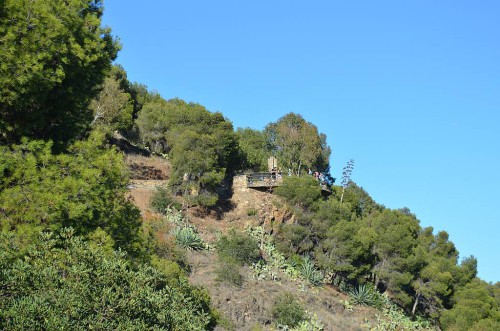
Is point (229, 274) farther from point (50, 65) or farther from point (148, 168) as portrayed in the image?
point (50, 65)

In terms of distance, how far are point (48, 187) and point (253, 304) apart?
49.4ft

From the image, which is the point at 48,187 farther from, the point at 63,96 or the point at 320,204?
the point at 320,204

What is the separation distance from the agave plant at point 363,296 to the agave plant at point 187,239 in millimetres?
8284

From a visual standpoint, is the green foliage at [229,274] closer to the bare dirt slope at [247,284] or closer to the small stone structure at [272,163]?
the bare dirt slope at [247,284]

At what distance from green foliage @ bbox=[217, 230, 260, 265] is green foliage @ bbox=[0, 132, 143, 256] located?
1512 cm

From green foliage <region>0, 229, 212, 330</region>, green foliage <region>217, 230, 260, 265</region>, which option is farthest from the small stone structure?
green foliage <region>0, 229, 212, 330</region>

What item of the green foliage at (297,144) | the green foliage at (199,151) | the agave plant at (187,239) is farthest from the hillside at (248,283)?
the green foliage at (297,144)

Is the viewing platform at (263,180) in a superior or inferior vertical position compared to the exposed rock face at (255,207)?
superior

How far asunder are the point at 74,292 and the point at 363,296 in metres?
23.9

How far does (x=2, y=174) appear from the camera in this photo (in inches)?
474

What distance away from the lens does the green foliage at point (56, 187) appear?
11922 millimetres

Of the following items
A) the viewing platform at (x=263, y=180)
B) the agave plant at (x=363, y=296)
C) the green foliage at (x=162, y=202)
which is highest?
the viewing platform at (x=263, y=180)

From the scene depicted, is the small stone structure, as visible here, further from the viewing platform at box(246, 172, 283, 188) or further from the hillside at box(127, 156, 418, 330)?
the hillside at box(127, 156, 418, 330)

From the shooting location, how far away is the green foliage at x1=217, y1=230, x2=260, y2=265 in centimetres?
2881
